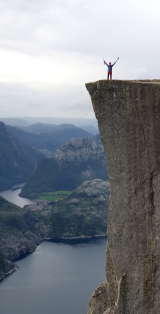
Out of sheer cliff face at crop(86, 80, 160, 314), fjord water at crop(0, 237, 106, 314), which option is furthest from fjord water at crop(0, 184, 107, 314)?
sheer cliff face at crop(86, 80, 160, 314)

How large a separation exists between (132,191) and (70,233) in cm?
16614

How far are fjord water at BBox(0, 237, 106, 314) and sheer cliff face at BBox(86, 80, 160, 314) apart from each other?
266 ft

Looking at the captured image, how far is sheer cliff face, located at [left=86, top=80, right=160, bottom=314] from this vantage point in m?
13.7

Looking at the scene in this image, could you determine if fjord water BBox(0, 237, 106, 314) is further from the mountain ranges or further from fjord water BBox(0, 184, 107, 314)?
the mountain ranges

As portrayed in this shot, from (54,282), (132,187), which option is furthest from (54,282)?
(132,187)

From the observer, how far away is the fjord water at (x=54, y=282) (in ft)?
303

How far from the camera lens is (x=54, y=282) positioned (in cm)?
10569

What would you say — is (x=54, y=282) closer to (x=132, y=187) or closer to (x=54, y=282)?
(x=54, y=282)

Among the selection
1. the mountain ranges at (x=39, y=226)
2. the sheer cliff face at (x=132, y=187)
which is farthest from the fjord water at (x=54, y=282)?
the sheer cliff face at (x=132, y=187)

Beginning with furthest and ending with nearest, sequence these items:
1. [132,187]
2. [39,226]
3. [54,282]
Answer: [39,226], [54,282], [132,187]

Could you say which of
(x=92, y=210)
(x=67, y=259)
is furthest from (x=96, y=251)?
(x=92, y=210)

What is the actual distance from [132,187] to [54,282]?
329ft

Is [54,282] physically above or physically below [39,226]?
above

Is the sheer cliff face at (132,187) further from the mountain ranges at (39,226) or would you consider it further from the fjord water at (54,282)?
the mountain ranges at (39,226)
